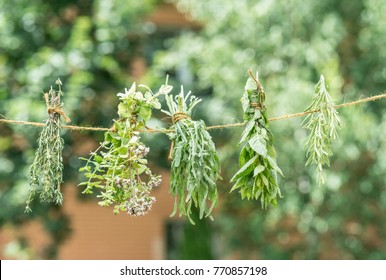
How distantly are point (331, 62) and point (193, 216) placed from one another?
289cm

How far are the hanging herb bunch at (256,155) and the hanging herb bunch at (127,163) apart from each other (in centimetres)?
40

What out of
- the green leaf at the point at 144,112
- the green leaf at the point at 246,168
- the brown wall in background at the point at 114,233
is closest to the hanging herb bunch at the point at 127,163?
the green leaf at the point at 144,112

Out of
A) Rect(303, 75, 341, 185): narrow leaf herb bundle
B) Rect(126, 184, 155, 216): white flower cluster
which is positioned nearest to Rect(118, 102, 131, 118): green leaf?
Rect(126, 184, 155, 216): white flower cluster

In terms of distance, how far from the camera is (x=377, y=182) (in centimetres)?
841

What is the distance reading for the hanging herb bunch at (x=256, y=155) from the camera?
314cm

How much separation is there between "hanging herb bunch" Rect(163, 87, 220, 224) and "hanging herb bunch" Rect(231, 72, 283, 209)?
4.6 inches

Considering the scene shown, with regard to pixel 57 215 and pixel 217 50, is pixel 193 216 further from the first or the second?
pixel 217 50

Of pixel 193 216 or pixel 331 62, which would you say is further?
pixel 193 216

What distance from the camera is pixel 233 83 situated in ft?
26.3

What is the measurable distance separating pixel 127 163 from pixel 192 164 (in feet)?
1.01

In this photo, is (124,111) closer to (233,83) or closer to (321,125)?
(321,125)

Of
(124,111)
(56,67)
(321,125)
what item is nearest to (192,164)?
(124,111)

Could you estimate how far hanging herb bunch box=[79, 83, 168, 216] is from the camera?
10.4 ft
